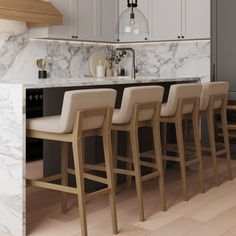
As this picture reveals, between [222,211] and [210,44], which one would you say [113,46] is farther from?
[222,211]

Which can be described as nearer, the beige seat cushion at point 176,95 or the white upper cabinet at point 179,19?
the beige seat cushion at point 176,95

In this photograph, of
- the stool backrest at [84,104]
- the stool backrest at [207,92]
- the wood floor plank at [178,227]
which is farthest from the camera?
the stool backrest at [207,92]

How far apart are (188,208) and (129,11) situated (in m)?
1.95

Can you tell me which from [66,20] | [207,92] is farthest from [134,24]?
[66,20]

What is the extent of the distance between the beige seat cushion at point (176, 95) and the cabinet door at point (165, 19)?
7.06ft

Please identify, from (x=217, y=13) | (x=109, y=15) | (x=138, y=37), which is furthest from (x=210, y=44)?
(x=109, y=15)

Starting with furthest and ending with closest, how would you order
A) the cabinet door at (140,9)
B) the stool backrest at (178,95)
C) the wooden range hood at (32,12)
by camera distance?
the cabinet door at (140,9) < the wooden range hood at (32,12) < the stool backrest at (178,95)

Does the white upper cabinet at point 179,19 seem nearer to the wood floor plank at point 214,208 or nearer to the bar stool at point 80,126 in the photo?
the wood floor plank at point 214,208

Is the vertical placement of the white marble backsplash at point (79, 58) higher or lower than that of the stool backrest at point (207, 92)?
higher

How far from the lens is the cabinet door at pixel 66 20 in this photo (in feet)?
18.2

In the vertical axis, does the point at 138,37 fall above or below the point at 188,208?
above

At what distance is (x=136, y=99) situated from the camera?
322cm

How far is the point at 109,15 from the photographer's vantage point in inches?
247

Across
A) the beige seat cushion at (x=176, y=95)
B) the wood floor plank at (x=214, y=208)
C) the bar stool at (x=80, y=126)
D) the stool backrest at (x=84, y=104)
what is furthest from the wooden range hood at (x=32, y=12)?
the wood floor plank at (x=214, y=208)
